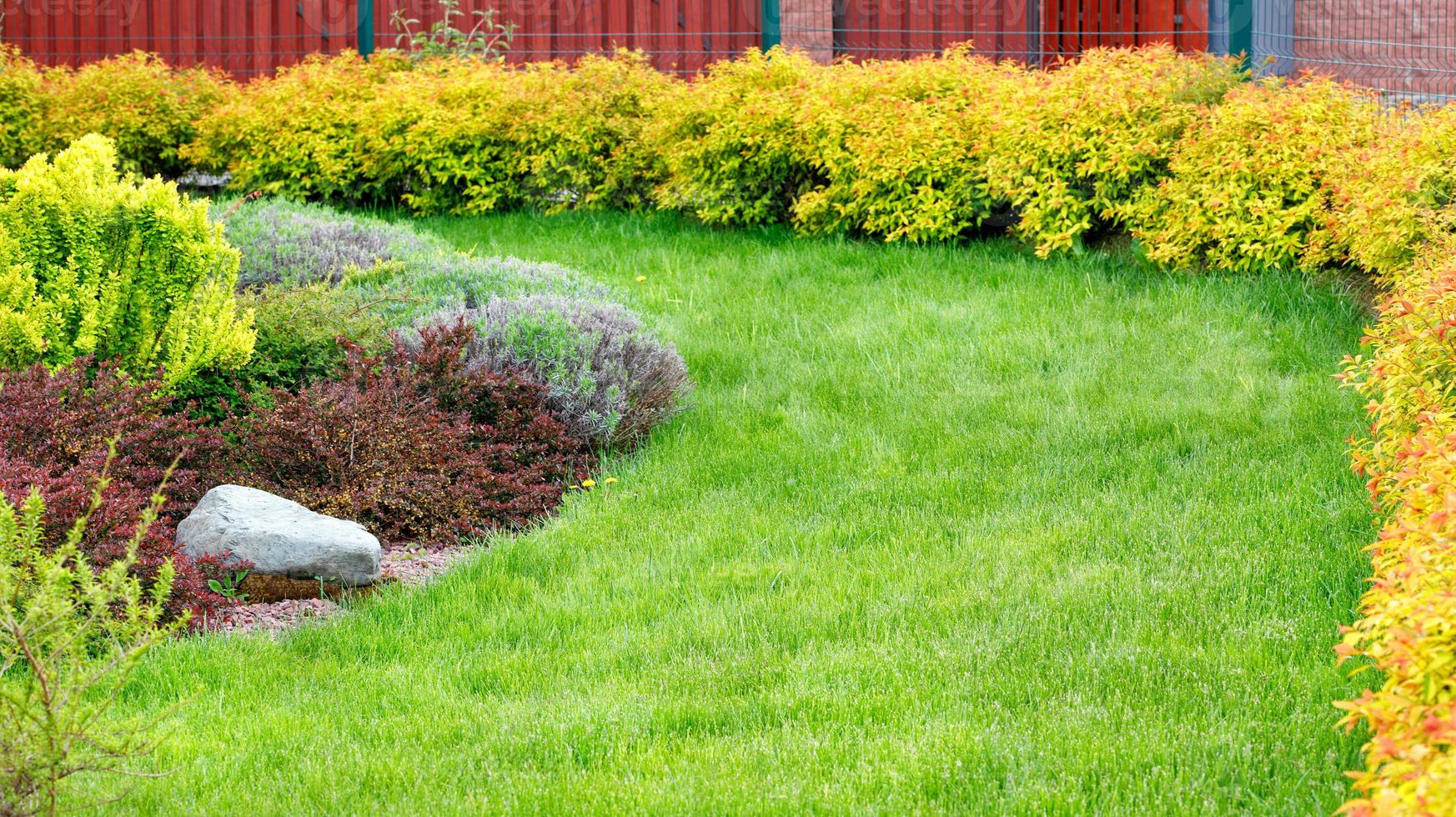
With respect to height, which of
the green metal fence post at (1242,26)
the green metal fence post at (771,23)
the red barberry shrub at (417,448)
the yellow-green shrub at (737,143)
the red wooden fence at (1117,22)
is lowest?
the red barberry shrub at (417,448)

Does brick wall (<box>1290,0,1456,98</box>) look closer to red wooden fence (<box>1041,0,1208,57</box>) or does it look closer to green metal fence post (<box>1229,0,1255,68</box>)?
red wooden fence (<box>1041,0,1208,57</box>)

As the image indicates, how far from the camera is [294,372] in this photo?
6.68 m

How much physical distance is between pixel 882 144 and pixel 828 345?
80.2 inches

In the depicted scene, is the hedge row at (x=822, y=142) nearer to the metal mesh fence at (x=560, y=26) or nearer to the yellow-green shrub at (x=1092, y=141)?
the yellow-green shrub at (x=1092, y=141)

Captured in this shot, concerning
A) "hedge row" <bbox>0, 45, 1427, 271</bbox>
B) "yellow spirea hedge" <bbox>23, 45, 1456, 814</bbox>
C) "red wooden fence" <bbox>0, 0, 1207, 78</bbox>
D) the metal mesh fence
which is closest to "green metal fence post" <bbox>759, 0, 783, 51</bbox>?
"hedge row" <bbox>0, 45, 1427, 271</bbox>

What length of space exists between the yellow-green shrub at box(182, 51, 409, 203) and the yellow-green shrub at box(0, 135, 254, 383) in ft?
14.5

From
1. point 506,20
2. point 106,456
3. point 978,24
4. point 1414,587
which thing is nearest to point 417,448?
point 106,456

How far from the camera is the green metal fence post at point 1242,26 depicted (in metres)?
9.45

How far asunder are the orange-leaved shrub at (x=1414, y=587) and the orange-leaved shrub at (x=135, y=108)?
31.1 ft

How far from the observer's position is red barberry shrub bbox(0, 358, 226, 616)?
→ 4738 mm

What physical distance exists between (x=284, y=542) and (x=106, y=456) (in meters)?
0.83

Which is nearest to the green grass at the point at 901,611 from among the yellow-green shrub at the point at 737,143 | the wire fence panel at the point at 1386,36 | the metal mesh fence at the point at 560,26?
the yellow-green shrub at the point at 737,143

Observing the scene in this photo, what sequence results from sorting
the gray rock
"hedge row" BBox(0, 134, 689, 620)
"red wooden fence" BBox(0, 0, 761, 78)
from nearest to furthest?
the gray rock
"hedge row" BBox(0, 134, 689, 620)
"red wooden fence" BBox(0, 0, 761, 78)

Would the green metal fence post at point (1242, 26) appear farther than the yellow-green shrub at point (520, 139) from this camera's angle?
No
